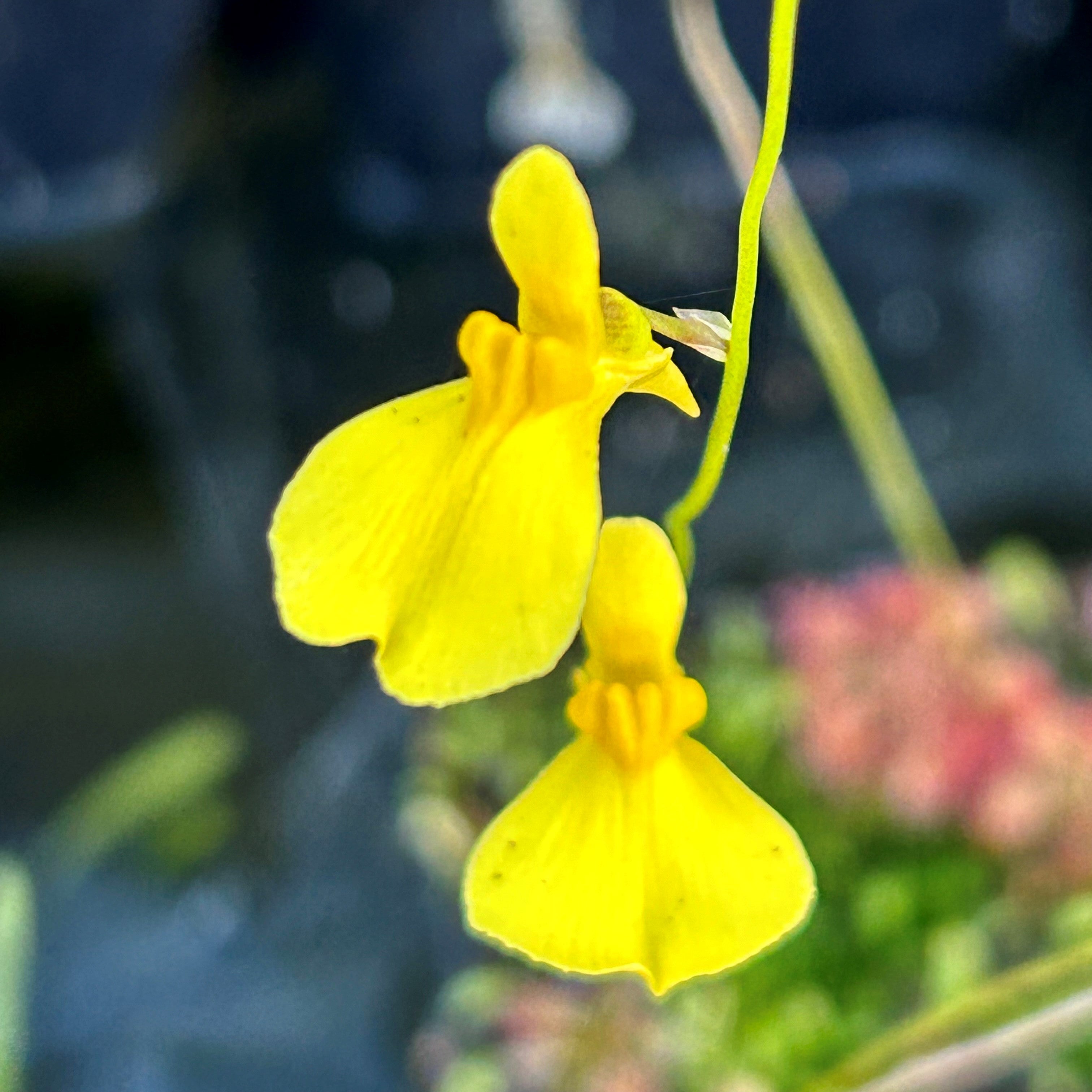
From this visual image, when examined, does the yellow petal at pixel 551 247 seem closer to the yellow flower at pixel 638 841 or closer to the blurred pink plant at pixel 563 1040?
the yellow flower at pixel 638 841

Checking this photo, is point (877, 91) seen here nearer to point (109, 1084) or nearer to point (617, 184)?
point (617, 184)

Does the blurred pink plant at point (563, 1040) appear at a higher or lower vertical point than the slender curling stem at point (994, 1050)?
lower

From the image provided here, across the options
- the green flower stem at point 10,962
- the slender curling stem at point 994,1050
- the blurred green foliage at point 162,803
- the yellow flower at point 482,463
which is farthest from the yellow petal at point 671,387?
the blurred green foliage at point 162,803

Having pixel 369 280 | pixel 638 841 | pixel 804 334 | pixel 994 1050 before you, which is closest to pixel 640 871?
pixel 638 841

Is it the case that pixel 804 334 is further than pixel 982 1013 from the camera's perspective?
Yes

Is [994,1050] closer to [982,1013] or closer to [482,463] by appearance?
[982,1013]

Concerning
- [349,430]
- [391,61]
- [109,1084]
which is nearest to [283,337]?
[391,61]

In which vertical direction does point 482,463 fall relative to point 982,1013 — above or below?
above
